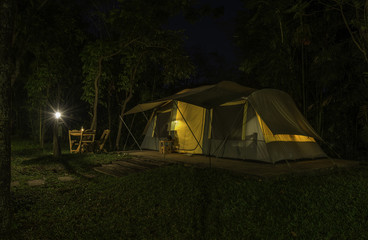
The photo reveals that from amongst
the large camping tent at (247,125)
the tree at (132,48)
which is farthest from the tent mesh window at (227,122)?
the tree at (132,48)

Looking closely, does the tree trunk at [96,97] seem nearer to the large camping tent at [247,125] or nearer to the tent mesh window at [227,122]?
the large camping tent at [247,125]

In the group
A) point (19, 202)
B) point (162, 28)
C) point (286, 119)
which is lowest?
point (19, 202)

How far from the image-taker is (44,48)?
472 inches

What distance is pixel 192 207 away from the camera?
3.82 metres

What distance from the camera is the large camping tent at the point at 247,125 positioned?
654 centimetres

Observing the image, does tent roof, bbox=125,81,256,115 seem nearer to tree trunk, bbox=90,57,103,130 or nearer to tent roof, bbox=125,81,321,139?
tent roof, bbox=125,81,321,139

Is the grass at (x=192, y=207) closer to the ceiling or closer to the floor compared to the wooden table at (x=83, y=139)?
closer to the floor

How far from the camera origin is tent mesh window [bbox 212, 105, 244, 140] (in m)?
7.55

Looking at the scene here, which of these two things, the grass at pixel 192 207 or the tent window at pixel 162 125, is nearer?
the grass at pixel 192 207

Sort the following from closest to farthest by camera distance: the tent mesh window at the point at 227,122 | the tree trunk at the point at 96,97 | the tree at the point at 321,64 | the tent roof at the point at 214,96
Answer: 1. the tent roof at the point at 214,96
2. the tent mesh window at the point at 227,122
3. the tree at the point at 321,64
4. the tree trunk at the point at 96,97

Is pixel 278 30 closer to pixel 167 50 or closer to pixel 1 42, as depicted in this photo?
pixel 167 50

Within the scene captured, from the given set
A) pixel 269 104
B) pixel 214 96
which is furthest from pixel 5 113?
pixel 269 104

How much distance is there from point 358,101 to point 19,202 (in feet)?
29.6

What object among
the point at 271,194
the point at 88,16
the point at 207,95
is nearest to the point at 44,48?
the point at 88,16
